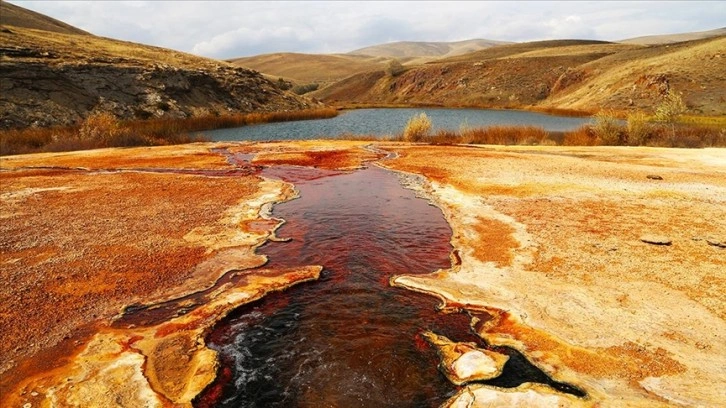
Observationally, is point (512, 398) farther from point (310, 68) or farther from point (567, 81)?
point (310, 68)

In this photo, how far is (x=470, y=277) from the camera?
8688mm

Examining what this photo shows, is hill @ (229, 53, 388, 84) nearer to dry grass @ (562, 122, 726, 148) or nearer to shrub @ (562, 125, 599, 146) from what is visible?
shrub @ (562, 125, 599, 146)

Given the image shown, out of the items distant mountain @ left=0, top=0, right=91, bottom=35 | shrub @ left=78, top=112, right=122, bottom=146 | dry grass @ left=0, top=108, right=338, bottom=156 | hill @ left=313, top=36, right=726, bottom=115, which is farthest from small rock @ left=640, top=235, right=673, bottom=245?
distant mountain @ left=0, top=0, right=91, bottom=35

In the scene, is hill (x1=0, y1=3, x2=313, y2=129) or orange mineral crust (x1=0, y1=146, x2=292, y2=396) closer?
orange mineral crust (x1=0, y1=146, x2=292, y2=396)

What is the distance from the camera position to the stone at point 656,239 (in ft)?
32.4

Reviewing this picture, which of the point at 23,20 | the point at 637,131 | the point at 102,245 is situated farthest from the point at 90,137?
the point at 23,20

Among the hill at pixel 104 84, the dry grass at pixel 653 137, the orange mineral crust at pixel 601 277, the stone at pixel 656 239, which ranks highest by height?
the hill at pixel 104 84

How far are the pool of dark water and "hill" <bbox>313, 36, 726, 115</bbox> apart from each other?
53.8 metres

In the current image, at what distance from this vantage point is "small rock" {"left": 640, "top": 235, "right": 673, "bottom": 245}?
987cm

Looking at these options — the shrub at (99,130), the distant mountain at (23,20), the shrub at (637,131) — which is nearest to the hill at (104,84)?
the shrub at (99,130)

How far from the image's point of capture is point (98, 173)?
19594 millimetres

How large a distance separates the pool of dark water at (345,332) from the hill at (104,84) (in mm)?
37117

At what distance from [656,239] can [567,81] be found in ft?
271

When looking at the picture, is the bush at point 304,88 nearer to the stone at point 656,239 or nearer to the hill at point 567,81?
the hill at point 567,81
